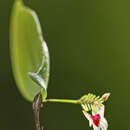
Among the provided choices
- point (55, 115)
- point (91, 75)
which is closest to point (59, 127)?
point (55, 115)

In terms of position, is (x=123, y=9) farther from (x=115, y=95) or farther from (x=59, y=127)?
(x=59, y=127)

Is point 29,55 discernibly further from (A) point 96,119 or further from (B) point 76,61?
(B) point 76,61

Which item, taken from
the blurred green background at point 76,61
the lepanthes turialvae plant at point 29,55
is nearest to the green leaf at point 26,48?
the lepanthes turialvae plant at point 29,55

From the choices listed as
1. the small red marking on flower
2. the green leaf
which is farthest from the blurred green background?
the small red marking on flower

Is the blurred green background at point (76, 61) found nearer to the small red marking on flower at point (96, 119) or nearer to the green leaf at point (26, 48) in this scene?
the green leaf at point (26, 48)

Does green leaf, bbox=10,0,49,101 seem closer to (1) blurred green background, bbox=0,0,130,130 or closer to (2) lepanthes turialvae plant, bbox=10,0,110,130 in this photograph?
(2) lepanthes turialvae plant, bbox=10,0,110,130

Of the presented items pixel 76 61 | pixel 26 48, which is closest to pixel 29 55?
pixel 26 48
